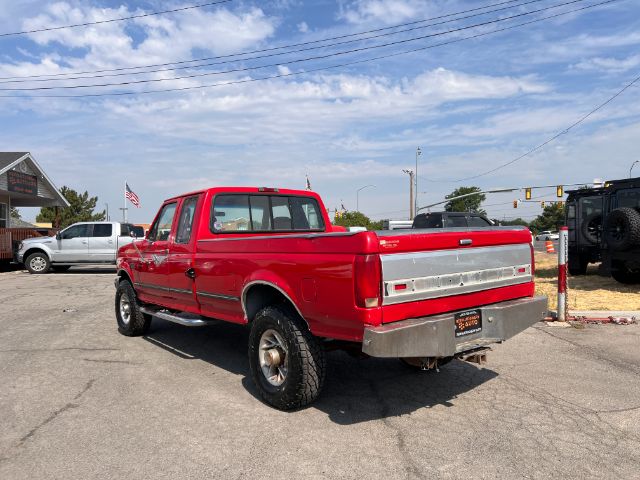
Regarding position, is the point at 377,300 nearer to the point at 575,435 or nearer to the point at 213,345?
the point at 575,435

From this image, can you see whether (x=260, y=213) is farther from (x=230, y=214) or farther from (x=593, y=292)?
(x=593, y=292)

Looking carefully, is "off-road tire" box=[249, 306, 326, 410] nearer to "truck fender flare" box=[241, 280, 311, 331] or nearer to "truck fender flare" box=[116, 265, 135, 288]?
"truck fender flare" box=[241, 280, 311, 331]

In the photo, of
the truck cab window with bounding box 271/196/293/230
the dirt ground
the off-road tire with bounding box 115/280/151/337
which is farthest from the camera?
the dirt ground

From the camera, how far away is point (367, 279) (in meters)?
3.52

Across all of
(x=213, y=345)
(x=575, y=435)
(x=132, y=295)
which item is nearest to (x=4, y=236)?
(x=132, y=295)

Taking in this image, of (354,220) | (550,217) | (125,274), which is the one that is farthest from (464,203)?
(125,274)

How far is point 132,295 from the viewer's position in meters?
7.40

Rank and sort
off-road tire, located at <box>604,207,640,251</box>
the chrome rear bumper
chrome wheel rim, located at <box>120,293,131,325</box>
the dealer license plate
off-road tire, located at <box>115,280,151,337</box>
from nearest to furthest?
the chrome rear bumper
the dealer license plate
off-road tire, located at <box>115,280,151,337</box>
chrome wheel rim, located at <box>120,293,131,325</box>
off-road tire, located at <box>604,207,640,251</box>

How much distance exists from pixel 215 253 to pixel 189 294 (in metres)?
0.91

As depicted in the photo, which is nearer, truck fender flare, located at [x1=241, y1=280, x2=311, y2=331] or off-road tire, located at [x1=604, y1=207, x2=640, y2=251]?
truck fender flare, located at [x1=241, y1=280, x2=311, y2=331]

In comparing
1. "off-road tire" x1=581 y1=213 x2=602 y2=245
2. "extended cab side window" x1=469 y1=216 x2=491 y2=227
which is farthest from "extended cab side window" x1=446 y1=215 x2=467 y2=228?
"off-road tire" x1=581 y1=213 x2=602 y2=245

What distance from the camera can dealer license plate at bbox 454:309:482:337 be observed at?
4.08 metres

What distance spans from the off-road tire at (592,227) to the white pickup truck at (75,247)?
14.9 meters

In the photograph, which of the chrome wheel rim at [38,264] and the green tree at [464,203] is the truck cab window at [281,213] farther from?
the green tree at [464,203]
